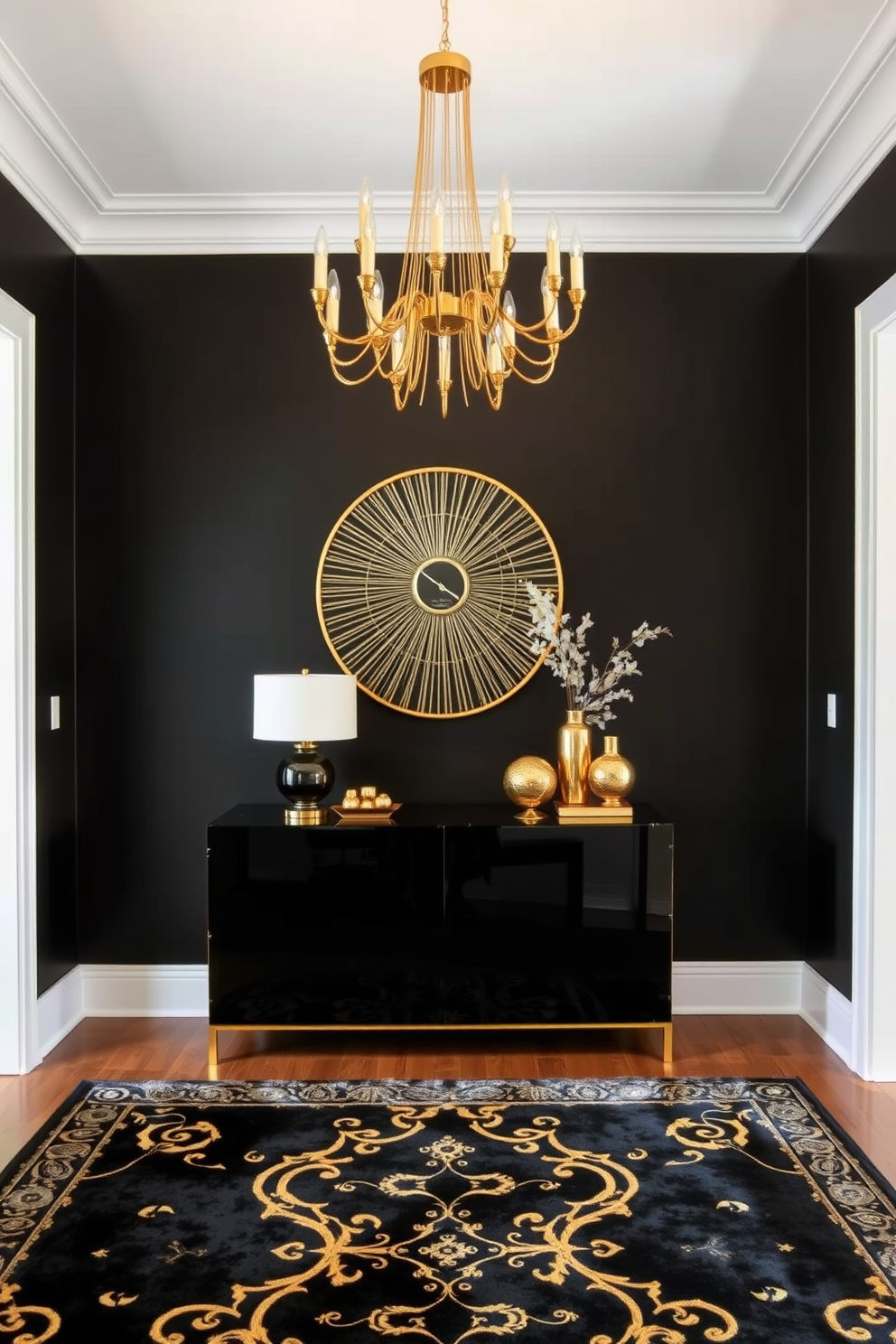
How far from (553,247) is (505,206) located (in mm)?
154

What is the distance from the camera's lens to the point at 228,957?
376 centimetres

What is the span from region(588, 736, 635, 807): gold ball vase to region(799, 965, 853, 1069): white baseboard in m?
1.03

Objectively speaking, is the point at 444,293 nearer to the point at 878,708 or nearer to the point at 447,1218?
the point at 878,708

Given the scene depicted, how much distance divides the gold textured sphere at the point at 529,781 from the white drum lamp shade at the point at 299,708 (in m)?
0.64

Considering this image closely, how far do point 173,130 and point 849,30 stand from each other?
82.5 inches

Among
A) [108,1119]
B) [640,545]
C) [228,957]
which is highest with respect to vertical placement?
[640,545]

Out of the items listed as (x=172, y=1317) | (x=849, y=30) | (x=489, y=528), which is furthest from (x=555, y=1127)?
(x=849, y=30)

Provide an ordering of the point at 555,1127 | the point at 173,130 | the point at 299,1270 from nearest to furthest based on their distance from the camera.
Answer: the point at 299,1270 < the point at 555,1127 < the point at 173,130

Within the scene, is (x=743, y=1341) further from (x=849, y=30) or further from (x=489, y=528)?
(x=849, y=30)

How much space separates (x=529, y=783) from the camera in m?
3.88

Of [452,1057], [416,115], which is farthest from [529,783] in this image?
[416,115]

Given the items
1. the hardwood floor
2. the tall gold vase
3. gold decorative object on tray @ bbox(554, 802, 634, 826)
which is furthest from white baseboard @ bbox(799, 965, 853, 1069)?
the tall gold vase

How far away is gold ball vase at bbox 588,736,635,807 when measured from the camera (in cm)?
387

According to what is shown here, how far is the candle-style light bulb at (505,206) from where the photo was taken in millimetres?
2154
